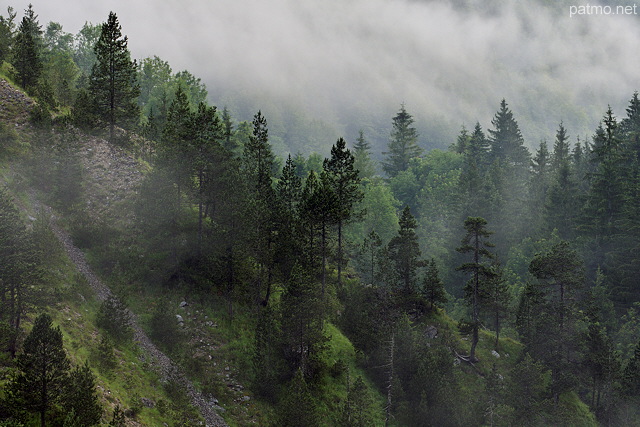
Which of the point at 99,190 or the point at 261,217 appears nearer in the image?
the point at 261,217

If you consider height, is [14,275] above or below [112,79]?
below

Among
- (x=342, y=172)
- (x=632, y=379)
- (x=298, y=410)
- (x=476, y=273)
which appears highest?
(x=342, y=172)

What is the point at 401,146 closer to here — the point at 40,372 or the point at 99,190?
the point at 99,190

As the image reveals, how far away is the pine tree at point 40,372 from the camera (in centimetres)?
1700

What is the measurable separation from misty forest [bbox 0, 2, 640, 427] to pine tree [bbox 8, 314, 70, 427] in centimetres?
10

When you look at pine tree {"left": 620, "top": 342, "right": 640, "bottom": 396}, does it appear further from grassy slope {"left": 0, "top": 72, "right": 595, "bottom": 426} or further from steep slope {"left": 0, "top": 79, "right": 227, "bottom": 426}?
steep slope {"left": 0, "top": 79, "right": 227, "bottom": 426}

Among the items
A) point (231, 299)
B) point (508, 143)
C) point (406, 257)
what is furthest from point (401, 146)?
point (231, 299)

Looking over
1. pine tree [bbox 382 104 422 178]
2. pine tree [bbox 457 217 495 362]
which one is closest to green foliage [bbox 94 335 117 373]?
pine tree [bbox 457 217 495 362]

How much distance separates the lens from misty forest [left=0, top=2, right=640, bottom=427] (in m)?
24.5

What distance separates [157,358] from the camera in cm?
2931

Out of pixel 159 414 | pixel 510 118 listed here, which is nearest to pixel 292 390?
pixel 159 414

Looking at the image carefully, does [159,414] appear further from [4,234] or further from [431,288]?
[431,288]

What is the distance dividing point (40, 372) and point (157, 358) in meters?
12.4

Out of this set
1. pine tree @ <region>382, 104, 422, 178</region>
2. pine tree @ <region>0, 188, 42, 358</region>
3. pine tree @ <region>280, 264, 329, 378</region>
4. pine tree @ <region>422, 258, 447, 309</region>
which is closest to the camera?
pine tree @ <region>0, 188, 42, 358</region>
